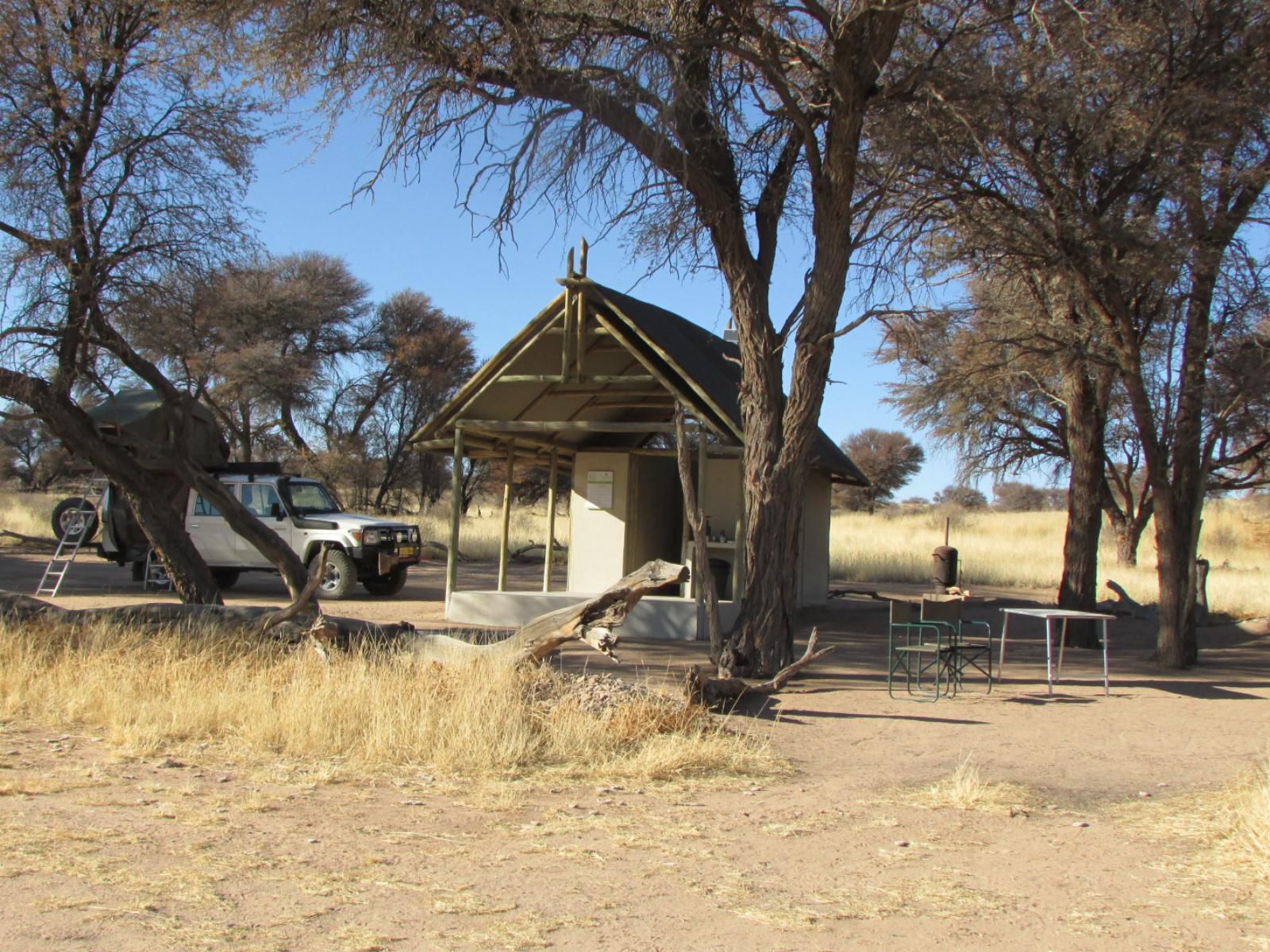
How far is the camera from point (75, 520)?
21922mm

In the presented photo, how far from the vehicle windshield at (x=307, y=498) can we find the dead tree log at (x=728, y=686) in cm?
1296

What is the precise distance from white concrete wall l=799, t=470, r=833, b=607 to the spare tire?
39.7 ft

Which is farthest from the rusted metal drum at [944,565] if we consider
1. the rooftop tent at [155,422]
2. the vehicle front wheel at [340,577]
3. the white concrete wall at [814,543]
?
the rooftop tent at [155,422]

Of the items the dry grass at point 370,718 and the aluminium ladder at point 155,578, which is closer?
the dry grass at point 370,718

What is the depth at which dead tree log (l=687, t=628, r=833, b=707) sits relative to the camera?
9.21 metres

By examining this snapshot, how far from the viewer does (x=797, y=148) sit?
41.2 ft

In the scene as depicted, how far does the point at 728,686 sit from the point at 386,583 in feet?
40.9

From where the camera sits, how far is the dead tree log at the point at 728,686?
9211mm

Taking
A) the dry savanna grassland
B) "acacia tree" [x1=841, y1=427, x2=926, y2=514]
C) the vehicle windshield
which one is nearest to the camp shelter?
the vehicle windshield

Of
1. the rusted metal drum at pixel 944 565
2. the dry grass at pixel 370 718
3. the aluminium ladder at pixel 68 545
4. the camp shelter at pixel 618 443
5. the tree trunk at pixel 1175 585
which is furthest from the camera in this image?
the rusted metal drum at pixel 944 565

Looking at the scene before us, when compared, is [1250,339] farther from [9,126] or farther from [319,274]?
[319,274]

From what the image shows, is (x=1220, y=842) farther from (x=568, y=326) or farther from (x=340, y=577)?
(x=340, y=577)

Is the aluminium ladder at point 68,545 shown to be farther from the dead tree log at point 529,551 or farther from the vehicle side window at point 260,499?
the dead tree log at point 529,551

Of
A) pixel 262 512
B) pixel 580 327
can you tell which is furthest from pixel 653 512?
pixel 262 512
